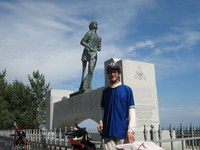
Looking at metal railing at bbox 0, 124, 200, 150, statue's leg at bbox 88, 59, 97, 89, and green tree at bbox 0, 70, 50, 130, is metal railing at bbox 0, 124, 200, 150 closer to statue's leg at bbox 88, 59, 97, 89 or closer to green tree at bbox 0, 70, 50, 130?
statue's leg at bbox 88, 59, 97, 89

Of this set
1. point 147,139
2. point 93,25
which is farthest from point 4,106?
point 147,139

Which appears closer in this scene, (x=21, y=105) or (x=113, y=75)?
(x=113, y=75)

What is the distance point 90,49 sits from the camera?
→ 13.4 metres

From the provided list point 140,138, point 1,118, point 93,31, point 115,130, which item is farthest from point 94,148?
point 1,118

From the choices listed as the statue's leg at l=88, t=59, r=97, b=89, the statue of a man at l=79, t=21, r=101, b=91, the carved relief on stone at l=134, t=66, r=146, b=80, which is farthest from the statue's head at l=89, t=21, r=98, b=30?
the carved relief on stone at l=134, t=66, r=146, b=80

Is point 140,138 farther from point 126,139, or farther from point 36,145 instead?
point 126,139

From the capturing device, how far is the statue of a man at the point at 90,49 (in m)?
13.4

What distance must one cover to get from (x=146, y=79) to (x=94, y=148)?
26.1 feet

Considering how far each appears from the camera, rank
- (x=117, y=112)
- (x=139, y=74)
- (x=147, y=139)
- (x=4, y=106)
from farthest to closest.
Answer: (x=4, y=106) → (x=139, y=74) → (x=147, y=139) → (x=117, y=112)

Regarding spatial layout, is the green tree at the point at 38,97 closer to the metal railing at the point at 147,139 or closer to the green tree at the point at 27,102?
the green tree at the point at 27,102

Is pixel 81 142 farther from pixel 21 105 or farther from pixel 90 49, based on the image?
pixel 21 105

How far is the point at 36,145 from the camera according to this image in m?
5.67

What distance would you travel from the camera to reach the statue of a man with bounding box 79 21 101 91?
13.4m

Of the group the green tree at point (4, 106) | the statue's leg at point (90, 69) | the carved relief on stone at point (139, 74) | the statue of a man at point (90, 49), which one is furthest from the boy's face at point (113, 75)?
the green tree at point (4, 106)
